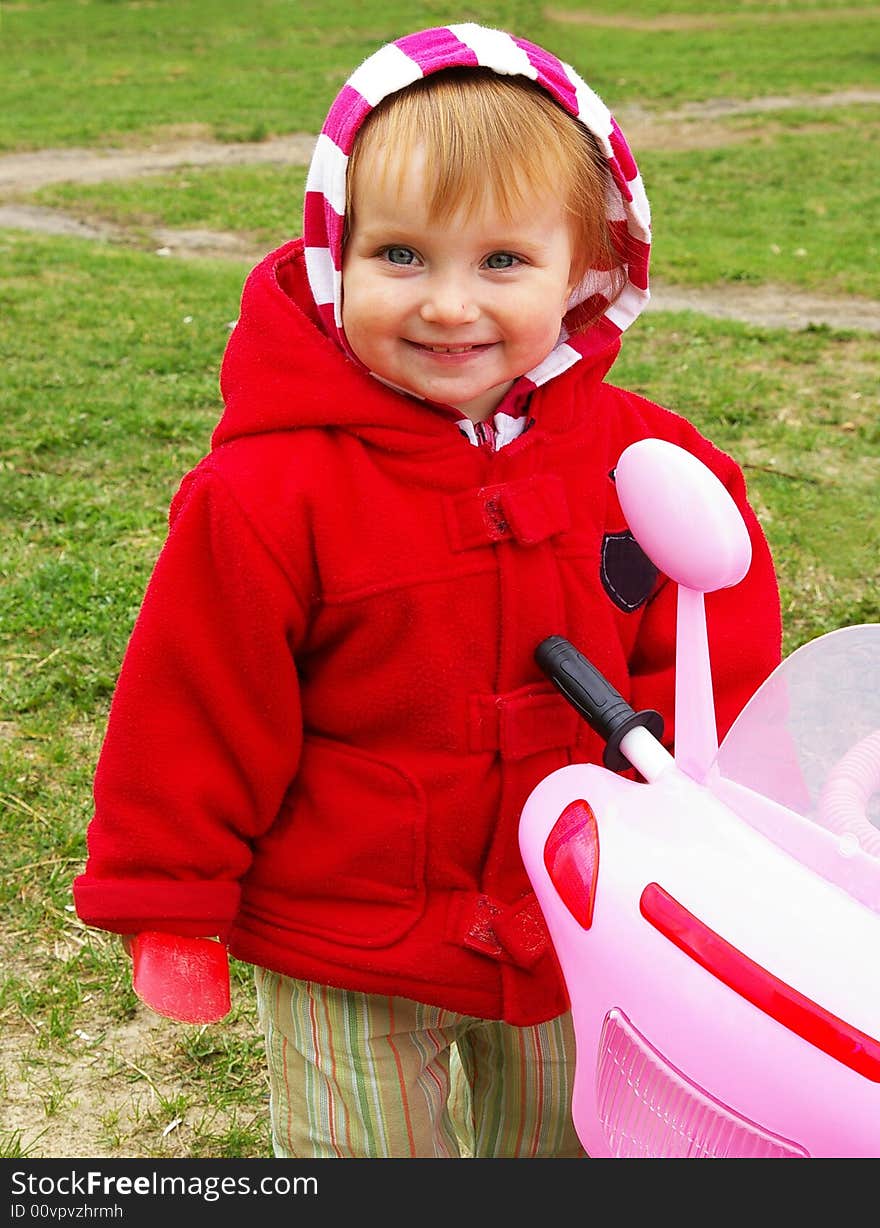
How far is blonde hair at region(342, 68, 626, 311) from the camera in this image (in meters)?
1.39

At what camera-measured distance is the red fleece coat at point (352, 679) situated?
152 cm

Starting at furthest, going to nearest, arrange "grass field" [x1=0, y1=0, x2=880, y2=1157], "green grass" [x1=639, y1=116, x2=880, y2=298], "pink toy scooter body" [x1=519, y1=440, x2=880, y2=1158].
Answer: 1. "green grass" [x1=639, y1=116, x2=880, y2=298]
2. "grass field" [x1=0, y1=0, x2=880, y2=1157]
3. "pink toy scooter body" [x1=519, y1=440, x2=880, y2=1158]

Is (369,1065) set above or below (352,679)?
below

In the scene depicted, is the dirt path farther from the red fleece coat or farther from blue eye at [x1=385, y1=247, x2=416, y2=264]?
→ blue eye at [x1=385, y1=247, x2=416, y2=264]

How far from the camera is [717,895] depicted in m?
1.08

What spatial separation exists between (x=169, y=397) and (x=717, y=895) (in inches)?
172

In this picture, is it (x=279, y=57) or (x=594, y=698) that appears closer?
(x=594, y=698)

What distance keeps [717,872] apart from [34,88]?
14.7 meters

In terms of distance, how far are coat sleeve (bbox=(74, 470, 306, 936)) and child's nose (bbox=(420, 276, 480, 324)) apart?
0.29 m

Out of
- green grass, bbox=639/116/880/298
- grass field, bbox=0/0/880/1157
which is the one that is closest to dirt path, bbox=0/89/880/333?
grass field, bbox=0/0/880/1157

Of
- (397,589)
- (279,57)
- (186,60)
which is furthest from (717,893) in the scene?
(186,60)

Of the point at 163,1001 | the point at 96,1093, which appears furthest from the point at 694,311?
the point at 163,1001

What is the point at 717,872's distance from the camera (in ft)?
3.60

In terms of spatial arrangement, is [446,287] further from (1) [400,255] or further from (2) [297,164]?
(2) [297,164]
